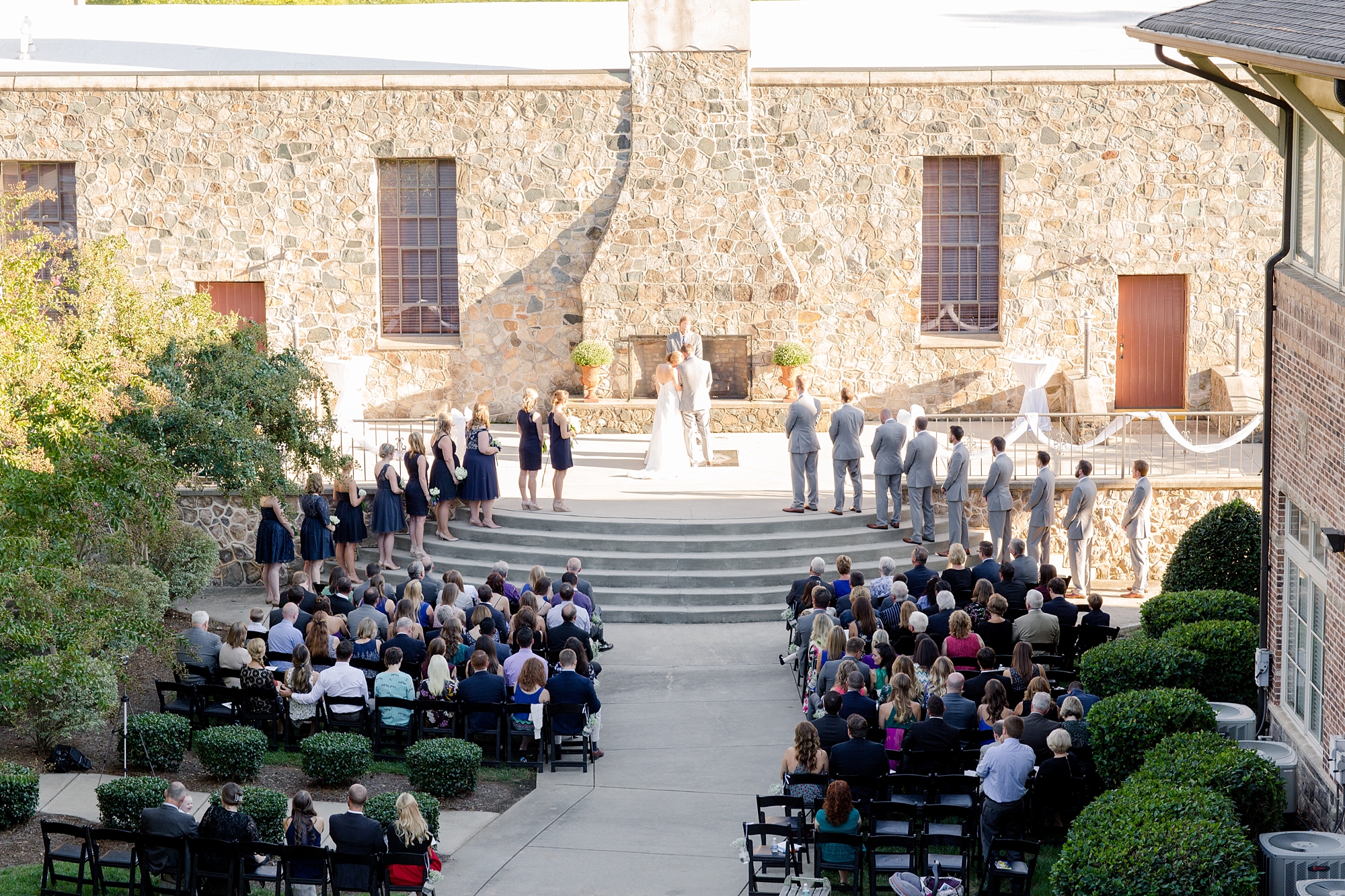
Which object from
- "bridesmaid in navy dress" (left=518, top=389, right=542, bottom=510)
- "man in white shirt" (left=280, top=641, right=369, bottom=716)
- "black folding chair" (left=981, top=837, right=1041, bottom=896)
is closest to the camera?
"black folding chair" (left=981, top=837, right=1041, bottom=896)

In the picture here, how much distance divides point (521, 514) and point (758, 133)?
8.88 meters

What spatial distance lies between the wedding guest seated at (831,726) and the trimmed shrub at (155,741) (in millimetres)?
5923

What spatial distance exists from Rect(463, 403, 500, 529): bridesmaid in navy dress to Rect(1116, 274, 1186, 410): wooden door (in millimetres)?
12102

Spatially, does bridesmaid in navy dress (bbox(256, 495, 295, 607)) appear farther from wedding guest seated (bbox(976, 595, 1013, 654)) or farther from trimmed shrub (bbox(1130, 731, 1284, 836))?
trimmed shrub (bbox(1130, 731, 1284, 836))

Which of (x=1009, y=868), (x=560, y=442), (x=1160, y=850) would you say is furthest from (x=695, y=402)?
(x=1160, y=850)

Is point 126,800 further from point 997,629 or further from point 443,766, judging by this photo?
point 997,629

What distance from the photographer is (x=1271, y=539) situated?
14344 mm

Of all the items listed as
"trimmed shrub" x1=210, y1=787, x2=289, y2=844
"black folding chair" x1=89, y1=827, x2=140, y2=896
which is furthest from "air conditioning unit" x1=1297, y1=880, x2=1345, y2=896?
"black folding chair" x1=89, y1=827, x2=140, y2=896

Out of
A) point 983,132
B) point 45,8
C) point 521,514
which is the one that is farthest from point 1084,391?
point 45,8

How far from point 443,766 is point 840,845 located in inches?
153

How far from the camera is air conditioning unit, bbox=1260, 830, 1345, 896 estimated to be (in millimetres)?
11508

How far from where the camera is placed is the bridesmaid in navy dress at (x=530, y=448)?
2191 cm

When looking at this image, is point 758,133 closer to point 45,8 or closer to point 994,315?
point 994,315

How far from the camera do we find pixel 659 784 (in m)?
15.0
